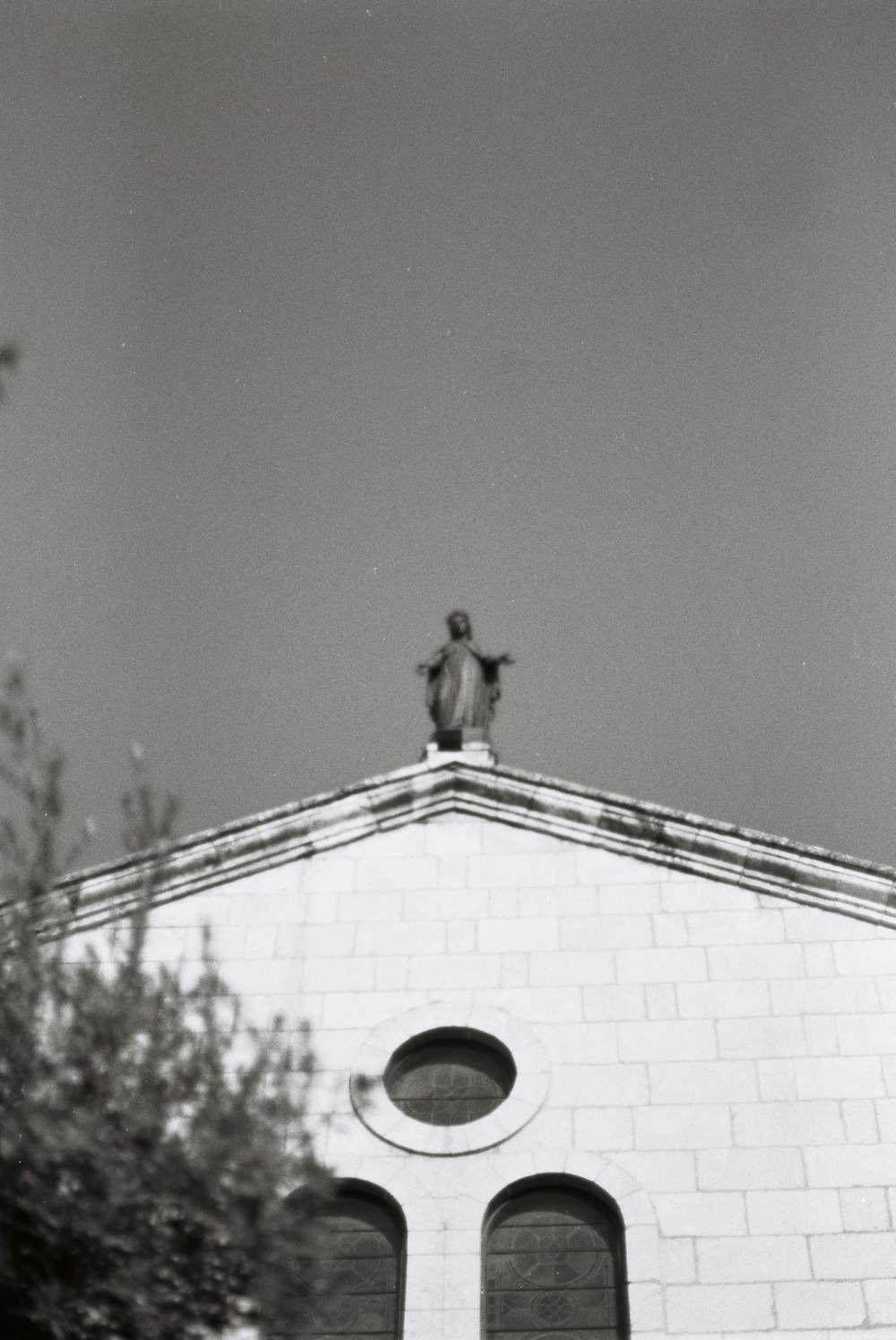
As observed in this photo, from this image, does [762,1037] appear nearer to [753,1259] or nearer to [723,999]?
[723,999]

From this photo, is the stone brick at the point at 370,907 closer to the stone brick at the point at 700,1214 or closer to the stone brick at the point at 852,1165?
the stone brick at the point at 700,1214

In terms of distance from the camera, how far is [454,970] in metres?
12.8

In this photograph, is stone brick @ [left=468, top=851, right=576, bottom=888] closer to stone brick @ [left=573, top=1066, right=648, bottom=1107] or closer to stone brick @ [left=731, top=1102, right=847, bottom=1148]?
stone brick @ [left=573, top=1066, right=648, bottom=1107]

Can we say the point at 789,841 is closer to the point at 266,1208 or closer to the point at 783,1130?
the point at 783,1130

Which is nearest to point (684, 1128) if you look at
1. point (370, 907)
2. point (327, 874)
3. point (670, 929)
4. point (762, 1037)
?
point (762, 1037)

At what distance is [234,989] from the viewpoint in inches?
501

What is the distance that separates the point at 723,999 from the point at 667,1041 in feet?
1.56

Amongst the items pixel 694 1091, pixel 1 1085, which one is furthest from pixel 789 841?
pixel 1 1085

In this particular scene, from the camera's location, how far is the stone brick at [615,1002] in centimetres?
1245

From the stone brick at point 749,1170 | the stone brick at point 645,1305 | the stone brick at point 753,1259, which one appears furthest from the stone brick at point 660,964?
the stone brick at point 645,1305

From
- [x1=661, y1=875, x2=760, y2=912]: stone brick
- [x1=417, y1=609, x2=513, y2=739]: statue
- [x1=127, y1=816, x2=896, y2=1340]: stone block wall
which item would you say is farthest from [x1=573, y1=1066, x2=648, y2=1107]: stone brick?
[x1=417, y1=609, x2=513, y2=739]: statue

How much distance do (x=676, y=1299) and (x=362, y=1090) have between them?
221 centimetres

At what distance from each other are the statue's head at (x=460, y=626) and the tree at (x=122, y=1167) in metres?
6.82

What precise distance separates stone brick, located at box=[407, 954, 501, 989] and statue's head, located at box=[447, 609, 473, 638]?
3596 mm
